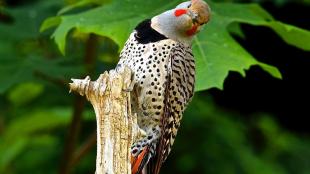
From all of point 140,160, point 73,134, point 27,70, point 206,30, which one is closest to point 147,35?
point 140,160

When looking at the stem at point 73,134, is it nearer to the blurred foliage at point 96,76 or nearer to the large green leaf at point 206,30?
the blurred foliage at point 96,76

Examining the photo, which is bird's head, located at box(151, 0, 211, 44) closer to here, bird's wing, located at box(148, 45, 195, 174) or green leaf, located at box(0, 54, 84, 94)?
bird's wing, located at box(148, 45, 195, 174)

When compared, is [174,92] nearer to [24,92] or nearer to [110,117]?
[110,117]

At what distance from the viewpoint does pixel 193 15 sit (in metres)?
3.77

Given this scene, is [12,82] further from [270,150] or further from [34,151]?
[270,150]

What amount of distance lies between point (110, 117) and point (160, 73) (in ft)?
1.68

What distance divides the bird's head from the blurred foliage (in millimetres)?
489

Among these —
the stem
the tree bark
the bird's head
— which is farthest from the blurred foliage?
the tree bark

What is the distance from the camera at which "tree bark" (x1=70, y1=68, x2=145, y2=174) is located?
3457 mm

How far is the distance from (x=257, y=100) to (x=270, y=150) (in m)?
0.92

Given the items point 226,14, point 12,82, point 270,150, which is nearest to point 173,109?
point 226,14

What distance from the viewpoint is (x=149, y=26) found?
156 inches

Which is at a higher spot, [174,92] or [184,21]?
[184,21]

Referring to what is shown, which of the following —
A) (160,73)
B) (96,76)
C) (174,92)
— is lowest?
(96,76)
